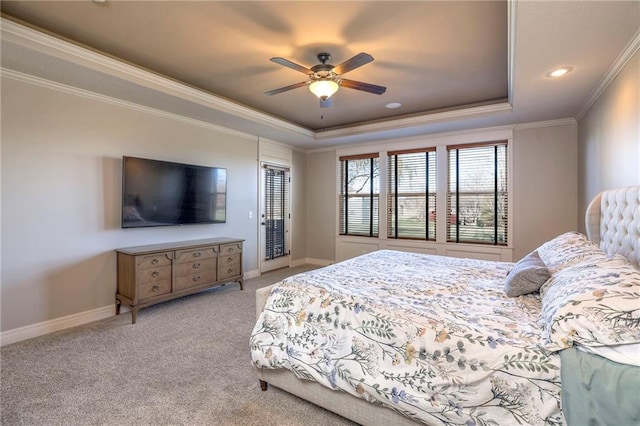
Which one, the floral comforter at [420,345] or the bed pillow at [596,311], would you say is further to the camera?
the floral comforter at [420,345]

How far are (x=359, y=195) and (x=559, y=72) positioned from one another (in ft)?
12.3

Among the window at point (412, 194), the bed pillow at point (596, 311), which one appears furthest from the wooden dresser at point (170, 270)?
the bed pillow at point (596, 311)

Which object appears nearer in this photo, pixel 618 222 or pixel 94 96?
pixel 618 222

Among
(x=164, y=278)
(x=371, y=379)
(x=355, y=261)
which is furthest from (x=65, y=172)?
(x=371, y=379)

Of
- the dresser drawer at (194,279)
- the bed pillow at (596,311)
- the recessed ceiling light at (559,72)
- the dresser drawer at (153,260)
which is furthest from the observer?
the dresser drawer at (194,279)

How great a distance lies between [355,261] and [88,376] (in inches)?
95.1

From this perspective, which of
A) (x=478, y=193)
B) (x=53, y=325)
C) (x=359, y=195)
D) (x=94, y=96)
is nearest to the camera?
(x=53, y=325)

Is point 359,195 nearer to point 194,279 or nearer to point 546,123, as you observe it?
point 546,123

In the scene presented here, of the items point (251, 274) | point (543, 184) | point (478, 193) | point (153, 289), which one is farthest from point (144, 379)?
point (543, 184)

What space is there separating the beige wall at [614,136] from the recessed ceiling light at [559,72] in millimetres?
364

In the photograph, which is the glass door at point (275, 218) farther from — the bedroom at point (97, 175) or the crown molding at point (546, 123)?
the crown molding at point (546, 123)

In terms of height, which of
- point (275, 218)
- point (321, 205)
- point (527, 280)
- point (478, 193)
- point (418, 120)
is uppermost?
point (418, 120)

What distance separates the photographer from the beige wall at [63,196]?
290cm

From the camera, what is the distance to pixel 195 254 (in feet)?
13.0
